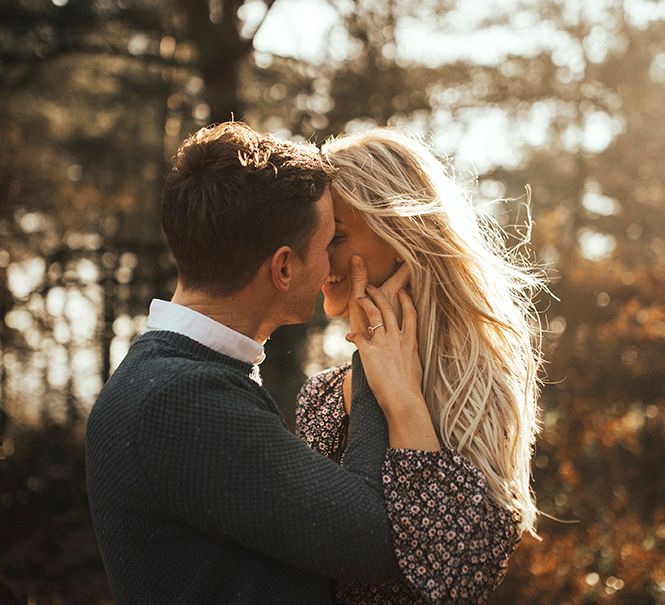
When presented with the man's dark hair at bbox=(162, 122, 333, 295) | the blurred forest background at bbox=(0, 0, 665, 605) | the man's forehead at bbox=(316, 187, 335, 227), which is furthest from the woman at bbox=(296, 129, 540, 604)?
the blurred forest background at bbox=(0, 0, 665, 605)

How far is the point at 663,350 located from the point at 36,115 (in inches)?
289

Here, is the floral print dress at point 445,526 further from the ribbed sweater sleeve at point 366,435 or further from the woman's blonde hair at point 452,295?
the woman's blonde hair at point 452,295

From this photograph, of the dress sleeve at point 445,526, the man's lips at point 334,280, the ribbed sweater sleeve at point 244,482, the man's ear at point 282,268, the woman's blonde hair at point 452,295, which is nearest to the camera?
the ribbed sweater sleeve at point 244,482

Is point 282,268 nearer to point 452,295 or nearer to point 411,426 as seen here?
point 411,426

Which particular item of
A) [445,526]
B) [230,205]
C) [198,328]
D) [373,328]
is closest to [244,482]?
[198,328]

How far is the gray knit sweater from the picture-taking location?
5.98ft

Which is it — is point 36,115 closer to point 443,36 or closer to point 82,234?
point 82,234

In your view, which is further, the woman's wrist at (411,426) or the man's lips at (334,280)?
the man's lips at (334,280)

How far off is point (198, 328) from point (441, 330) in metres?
Result: 0.90

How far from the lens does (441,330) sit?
8.69 feet

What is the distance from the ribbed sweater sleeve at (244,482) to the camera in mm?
1817

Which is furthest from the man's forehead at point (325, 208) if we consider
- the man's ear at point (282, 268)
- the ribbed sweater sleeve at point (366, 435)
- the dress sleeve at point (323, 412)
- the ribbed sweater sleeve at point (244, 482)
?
the dress sleeve at point (323, 412)

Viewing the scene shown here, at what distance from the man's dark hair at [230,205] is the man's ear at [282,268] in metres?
0.02

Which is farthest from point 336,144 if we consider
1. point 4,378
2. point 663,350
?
point 4,378
